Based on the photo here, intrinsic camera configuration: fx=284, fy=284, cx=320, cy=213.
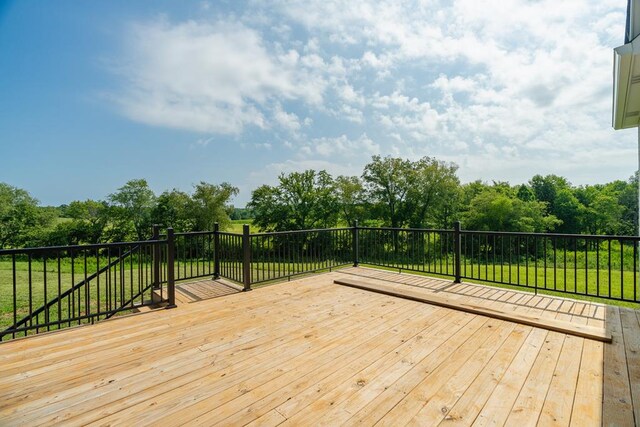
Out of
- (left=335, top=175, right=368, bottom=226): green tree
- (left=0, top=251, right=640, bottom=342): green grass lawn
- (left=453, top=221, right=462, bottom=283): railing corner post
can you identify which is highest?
(left=335, top=175, right=368, bottom=226): green tree

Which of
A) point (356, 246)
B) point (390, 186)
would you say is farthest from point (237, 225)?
point (356, 246)

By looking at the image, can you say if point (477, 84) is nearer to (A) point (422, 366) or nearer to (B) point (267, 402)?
(A) point (422, 366)

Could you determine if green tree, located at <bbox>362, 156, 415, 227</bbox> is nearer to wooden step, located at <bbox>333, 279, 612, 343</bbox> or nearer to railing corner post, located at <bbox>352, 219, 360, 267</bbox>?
railing corner post, located at <bbox>352, 219, 360, 267</bbox>

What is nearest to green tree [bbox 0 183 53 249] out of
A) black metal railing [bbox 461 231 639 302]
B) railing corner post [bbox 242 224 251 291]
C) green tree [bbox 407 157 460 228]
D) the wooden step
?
railing corner post [bbox 242 224 251 291]

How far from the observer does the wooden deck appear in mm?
1563

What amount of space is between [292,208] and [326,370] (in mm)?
20854

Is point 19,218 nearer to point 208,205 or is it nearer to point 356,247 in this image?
point 208,205

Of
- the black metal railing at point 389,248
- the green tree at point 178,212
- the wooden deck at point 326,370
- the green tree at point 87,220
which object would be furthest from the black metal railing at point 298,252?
A: the green tree at point 87,220

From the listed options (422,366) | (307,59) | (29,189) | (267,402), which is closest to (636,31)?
(422,366)

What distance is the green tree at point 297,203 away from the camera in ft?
73.6

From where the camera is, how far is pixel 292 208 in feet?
74.5

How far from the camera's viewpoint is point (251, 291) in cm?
432

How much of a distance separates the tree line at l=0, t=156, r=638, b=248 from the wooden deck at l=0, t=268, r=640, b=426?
59.9 ft

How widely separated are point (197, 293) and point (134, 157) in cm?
2066
